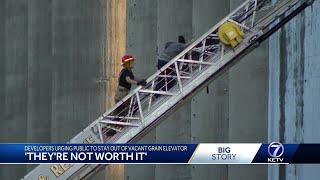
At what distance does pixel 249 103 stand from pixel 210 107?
122 cm

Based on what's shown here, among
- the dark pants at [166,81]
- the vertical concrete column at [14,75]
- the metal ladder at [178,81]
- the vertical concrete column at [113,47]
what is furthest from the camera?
the vertical concrete column at [14,75]

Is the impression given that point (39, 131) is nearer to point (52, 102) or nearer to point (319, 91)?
point (52, 102)

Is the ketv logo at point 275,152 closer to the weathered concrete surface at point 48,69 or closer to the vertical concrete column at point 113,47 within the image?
the vertical concrete column at point 113,47

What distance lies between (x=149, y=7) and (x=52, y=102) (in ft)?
16.2

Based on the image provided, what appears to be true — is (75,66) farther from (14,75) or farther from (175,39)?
(175,39)

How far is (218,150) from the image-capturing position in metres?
10.5

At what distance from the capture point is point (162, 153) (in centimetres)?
1040

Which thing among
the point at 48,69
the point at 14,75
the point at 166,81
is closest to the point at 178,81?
the point at 166,81

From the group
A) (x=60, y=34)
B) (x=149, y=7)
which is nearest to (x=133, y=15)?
(x=149, y=7)

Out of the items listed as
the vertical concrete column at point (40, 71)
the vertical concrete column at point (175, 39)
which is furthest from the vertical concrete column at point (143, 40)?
the vertical concrete column at point (40, 71)

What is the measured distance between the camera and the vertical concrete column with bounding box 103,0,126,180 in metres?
17.7

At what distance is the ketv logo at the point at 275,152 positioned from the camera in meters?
10.0

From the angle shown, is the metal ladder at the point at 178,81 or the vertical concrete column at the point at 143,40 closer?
the metal ladder at the point at 178,81

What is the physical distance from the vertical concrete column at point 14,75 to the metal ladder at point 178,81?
34.6 ft
